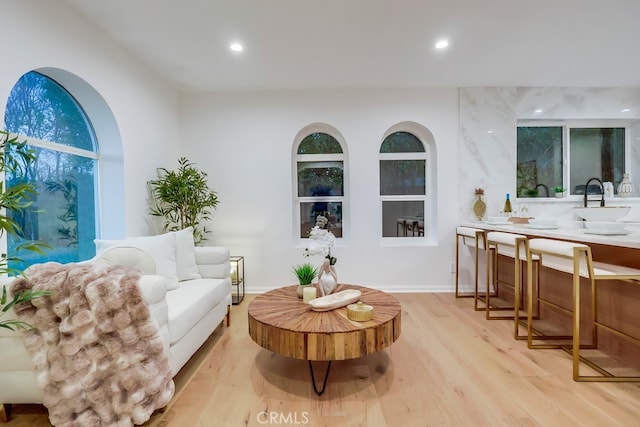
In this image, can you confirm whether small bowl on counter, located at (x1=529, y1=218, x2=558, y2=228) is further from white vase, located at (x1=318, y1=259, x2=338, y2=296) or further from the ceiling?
white vase, located at (x1=318, y1=259, x2=338, y2=296)

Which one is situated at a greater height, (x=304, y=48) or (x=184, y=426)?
(x=304, y=48)

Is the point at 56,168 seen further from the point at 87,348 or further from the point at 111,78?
the point at 87,348

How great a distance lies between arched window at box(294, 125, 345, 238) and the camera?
3.87 metres

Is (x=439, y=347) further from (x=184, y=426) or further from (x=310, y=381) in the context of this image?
(x=184, y=426)

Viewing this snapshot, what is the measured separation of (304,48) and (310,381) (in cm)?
274

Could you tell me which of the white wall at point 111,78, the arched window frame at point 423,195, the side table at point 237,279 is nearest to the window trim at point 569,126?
the arched window frame at point 423,195

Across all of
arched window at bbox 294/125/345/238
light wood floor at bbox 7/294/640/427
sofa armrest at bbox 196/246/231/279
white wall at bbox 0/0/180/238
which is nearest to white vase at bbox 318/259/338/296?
light wood floor at bbox 7/294/640/427

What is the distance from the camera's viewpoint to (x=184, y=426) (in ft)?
4.80

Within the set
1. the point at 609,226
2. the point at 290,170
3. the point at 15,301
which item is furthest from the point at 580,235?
the point at 15,301

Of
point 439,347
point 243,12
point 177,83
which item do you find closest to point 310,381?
point 439,347

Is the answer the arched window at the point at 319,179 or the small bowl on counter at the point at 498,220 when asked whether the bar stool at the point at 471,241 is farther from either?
the arched window at the point at 319,179

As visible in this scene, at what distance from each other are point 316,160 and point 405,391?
2859 millimetres

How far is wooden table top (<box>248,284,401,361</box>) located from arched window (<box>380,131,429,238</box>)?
81.3 inches

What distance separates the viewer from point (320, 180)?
3.92m
